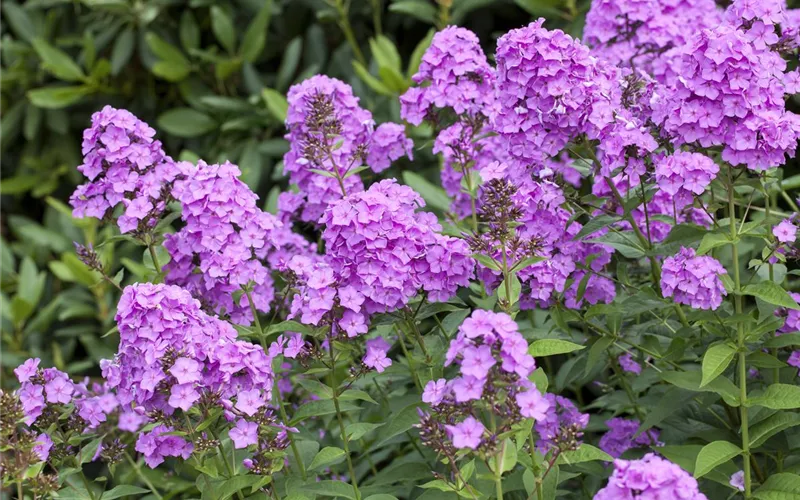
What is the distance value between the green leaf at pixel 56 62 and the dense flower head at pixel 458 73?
320cm

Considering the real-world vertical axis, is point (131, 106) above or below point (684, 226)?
below

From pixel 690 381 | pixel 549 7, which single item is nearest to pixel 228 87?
pixel 549 7

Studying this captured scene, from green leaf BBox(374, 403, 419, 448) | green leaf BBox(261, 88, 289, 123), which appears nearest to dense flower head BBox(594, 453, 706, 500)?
green leaf BBox(374, 403, 419, 448)

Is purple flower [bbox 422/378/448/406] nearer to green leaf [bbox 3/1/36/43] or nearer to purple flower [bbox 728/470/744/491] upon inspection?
purple flower [bbox 728/470/744/491]

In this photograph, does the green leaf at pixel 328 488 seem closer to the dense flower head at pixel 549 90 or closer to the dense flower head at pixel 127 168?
the dense flower head at pixel 127 168

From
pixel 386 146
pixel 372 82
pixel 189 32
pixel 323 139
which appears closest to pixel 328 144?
pixel 323 139

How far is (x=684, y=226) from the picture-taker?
3178 mm

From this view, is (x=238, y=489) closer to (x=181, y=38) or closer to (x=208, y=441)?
(x=208, y=441)

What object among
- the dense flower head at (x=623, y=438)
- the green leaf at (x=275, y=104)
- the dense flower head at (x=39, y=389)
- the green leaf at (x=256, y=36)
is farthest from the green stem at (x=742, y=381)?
the green leaf at (x=256, y=36)

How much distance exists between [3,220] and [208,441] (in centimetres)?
515

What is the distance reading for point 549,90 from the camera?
3088 millimetres

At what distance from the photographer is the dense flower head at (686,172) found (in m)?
3.00

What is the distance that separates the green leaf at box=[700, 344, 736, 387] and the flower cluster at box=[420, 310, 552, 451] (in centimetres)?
58

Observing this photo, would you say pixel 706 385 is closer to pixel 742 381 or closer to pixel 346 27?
pixel 742 381
